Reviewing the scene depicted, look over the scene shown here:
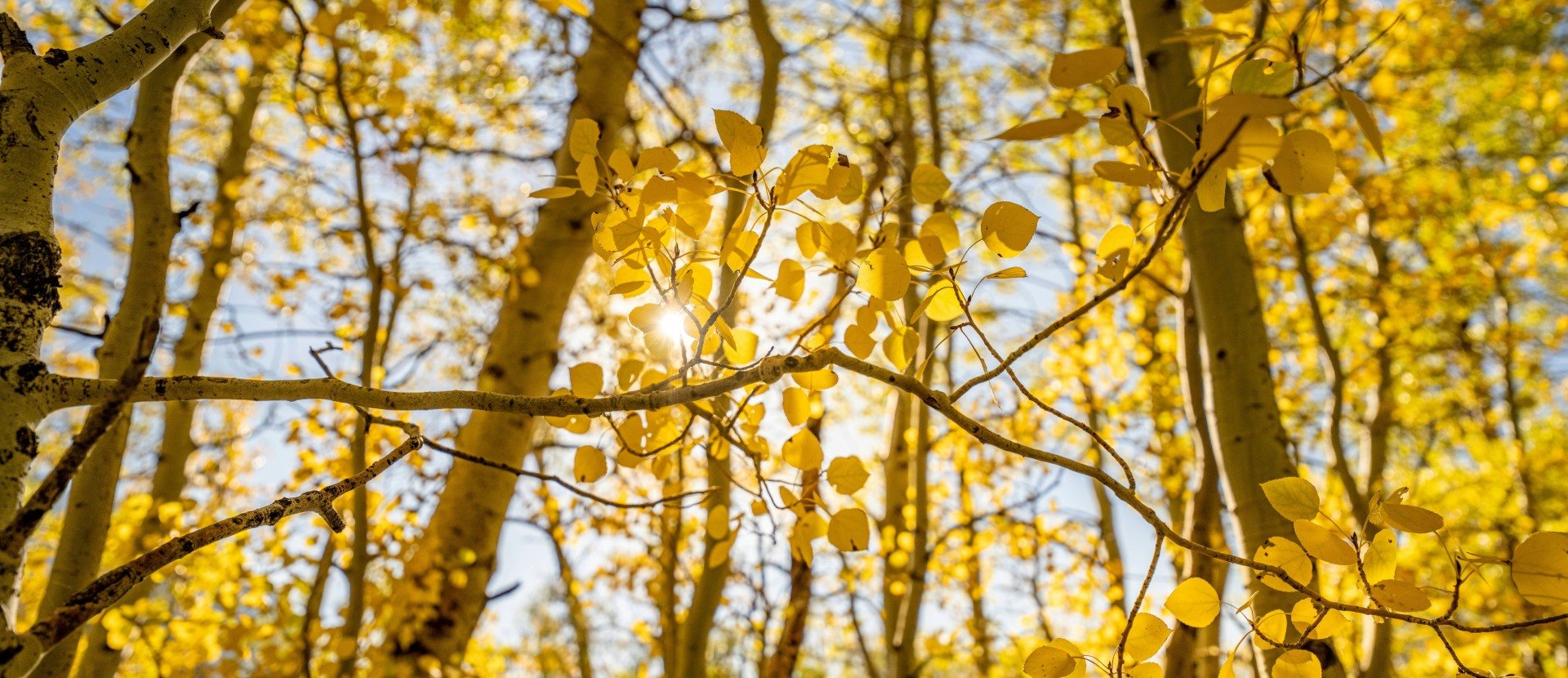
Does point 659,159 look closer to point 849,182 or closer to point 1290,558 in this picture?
point 849,182

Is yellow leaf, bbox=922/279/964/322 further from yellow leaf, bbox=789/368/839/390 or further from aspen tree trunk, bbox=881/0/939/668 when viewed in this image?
aspen tree trunk, bbox=881/0/939/668

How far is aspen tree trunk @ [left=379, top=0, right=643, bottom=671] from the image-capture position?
7.64 feet

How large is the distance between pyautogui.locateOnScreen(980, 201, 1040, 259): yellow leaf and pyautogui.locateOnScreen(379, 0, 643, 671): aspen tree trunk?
1.55 metres

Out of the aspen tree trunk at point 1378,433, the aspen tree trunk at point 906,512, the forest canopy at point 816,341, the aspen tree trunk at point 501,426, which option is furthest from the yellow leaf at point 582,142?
the aspen tree trunk at point 1378,433

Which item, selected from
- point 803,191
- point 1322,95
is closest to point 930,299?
point 803,191

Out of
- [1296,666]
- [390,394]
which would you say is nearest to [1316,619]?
[1296,666]

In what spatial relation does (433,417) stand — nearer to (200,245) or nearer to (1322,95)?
(200,245)

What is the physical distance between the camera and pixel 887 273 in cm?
88

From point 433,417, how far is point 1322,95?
19.8 ft

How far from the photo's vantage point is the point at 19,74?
81cm

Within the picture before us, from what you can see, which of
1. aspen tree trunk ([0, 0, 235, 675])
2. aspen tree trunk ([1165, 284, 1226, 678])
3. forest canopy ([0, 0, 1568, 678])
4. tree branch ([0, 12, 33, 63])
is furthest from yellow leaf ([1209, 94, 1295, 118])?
aspen tree trunk ([1165, 284, 1226, 678])

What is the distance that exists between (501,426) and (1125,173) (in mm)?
2155

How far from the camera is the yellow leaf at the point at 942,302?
965 mm

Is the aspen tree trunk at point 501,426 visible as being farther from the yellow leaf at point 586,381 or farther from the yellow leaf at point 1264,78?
the yellow leaf at point 1264,78
